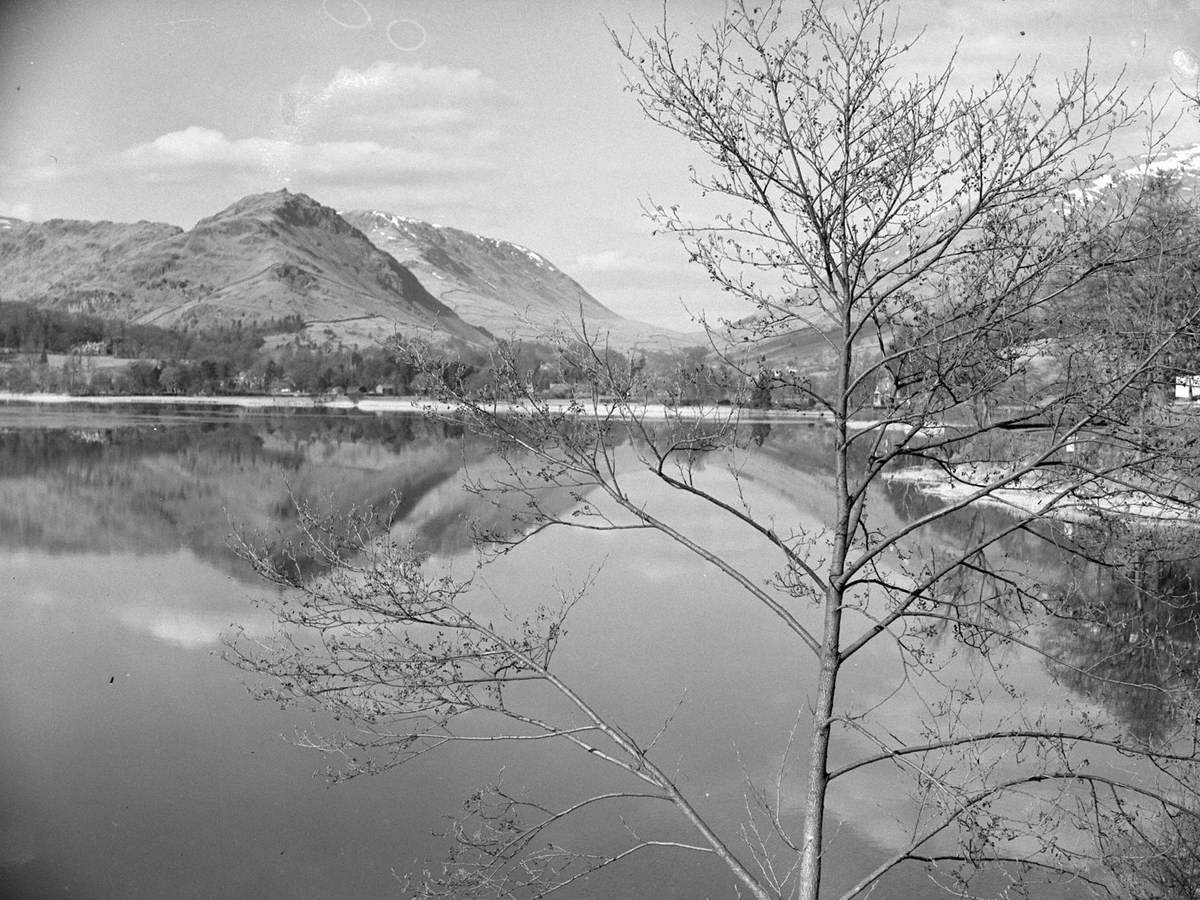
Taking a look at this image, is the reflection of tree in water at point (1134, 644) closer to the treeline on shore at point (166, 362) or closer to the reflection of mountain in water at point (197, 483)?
the reflection of mountain in water at point (197, 483)

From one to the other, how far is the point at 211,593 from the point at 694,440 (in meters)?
17.6

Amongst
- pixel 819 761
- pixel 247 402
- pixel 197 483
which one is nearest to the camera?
pixel 819 761

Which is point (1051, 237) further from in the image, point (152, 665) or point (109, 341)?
point (109, 341)

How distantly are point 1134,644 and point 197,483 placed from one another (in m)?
37.4

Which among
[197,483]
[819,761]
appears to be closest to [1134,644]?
[819,761]

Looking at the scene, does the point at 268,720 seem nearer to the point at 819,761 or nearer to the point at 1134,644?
the point at 819,761

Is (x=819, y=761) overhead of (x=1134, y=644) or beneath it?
beneath

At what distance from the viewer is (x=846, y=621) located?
54.3ft

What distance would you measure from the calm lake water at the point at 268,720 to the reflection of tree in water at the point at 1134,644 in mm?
925

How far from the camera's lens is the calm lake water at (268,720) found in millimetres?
10609

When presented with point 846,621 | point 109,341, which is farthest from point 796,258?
point 109,341

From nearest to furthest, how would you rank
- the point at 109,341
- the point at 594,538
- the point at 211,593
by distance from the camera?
the point at 211,593
the point at 594,538
the point at 109,341

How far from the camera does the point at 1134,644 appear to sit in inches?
245

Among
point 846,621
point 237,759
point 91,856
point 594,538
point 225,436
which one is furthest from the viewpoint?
point 225,436
